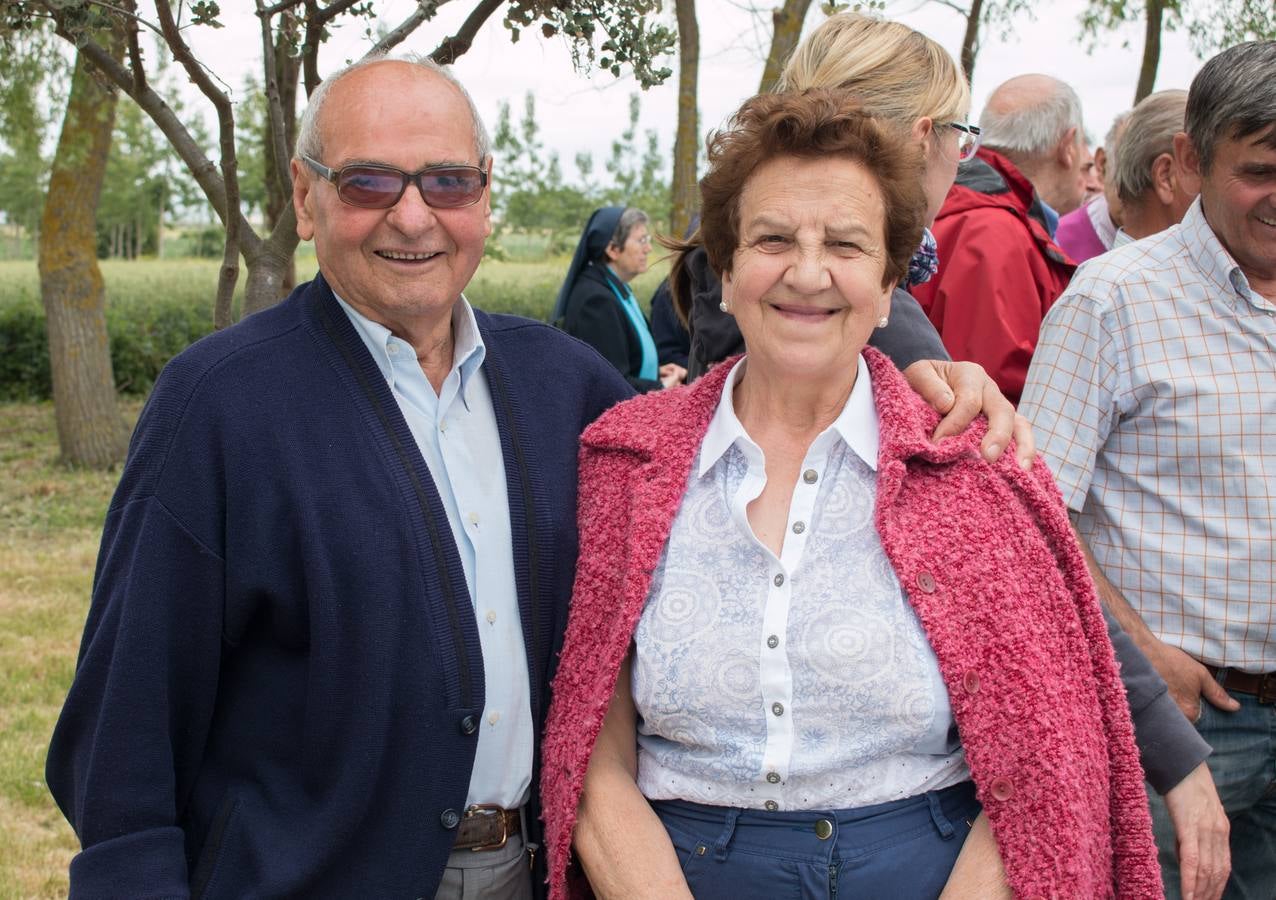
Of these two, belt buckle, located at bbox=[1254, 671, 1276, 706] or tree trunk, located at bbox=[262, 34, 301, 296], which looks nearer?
belt buckle, located at bbox=[1254, 671, 1276, 706]

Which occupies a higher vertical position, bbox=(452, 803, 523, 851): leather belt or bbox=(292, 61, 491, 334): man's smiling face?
bbox=(292, 61, 491, 334): man's smiling face

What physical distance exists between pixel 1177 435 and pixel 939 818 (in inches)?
45.7

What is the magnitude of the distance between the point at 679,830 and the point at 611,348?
5156mm

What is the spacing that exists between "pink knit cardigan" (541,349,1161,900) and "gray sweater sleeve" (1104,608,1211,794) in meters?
0.16

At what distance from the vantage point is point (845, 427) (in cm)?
215

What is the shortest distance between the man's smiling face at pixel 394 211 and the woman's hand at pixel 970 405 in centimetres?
91

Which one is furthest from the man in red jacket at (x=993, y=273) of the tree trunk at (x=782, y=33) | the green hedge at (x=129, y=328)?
the green hedge at (x=129, y=328)

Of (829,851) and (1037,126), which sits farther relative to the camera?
(1037,126)

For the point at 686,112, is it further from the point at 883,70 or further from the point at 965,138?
the point at 883,70

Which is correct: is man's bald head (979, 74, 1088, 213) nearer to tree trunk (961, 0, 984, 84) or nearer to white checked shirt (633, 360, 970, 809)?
white checked shirt (633, 360, 970, 809)

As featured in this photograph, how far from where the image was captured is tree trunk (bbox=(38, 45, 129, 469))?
385 inches

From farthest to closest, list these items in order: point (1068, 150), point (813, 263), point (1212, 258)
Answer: point (1068, 150)
point (1212, 258)
point (813, 263)

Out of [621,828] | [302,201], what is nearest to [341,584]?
[621,828]

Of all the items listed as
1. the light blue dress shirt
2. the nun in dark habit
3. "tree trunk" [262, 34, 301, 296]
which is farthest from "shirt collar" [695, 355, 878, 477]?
the nun in dark habit
